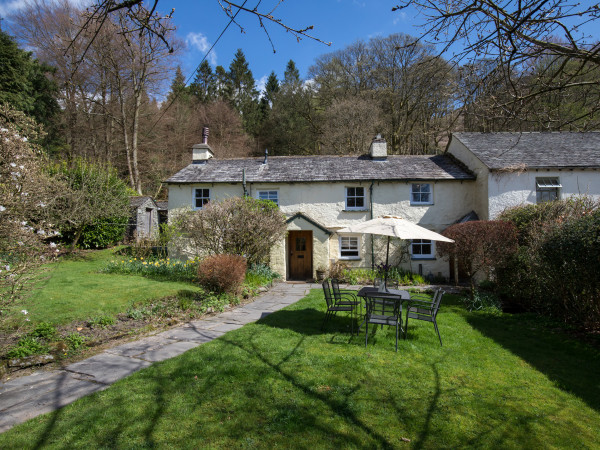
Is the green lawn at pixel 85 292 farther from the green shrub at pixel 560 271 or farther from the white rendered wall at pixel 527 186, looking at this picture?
the white rendered wall at pixel 527 186

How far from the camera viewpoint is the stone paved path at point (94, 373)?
3891 mm

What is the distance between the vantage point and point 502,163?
1467 cm

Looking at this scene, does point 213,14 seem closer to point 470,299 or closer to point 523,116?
point 523,116

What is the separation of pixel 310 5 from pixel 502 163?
47.9ft

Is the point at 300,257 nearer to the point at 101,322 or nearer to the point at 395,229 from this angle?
the point at 395,229

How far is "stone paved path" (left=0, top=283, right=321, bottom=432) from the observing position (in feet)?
12.8

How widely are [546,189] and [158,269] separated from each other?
57.2ft

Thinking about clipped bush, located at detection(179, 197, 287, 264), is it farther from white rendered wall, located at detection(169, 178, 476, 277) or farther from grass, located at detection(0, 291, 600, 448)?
grass, located at detection(0, 291, 600, 448)

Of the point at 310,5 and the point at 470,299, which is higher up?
the point at 310,5

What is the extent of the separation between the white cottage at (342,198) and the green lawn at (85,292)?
18.3 feet

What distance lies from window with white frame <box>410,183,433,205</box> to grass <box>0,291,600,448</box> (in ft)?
35.2

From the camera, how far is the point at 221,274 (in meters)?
9.79

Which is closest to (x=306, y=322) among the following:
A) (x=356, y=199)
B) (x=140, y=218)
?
(x=356, y=199)

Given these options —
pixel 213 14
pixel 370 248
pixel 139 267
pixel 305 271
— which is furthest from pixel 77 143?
pixel 213 14
